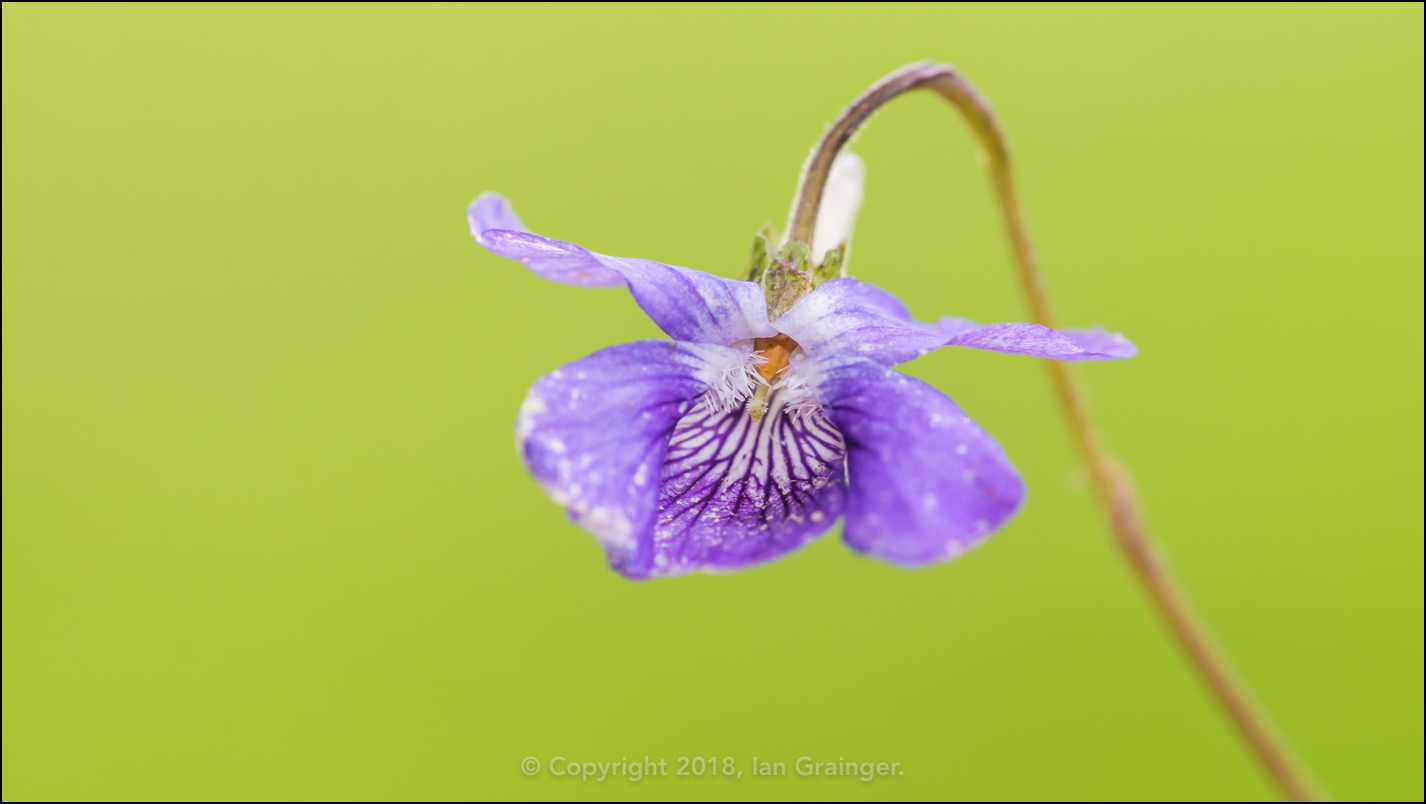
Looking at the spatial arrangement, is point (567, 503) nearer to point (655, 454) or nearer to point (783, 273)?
point (655, 454)

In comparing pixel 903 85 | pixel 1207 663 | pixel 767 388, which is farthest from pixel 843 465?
pixel 1207 663

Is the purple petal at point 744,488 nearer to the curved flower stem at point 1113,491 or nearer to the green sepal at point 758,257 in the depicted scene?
the green sepal at point 758,257

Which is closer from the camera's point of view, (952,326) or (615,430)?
(615,430)

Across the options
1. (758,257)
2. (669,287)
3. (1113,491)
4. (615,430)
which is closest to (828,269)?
(758,257)

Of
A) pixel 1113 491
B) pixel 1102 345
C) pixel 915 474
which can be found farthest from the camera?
pixel 1113 491

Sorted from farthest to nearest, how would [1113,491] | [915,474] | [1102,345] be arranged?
[1113,491]
[1102,345]
[915,474]

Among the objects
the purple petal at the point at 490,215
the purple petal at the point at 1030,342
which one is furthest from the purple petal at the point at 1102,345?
the purple petal at the point at 490,215

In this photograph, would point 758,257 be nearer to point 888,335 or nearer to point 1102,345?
point 888,335
